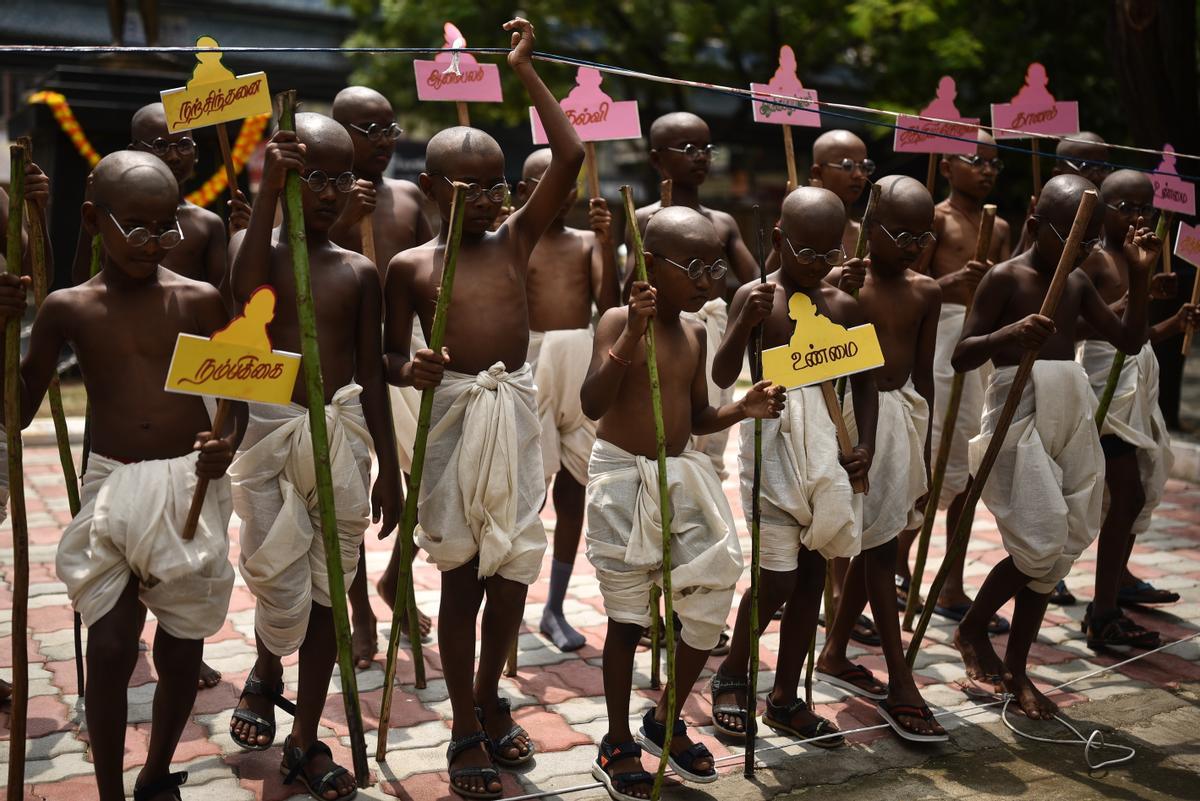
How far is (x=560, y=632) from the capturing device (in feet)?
19.1

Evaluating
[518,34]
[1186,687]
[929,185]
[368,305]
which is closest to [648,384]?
[368,305]

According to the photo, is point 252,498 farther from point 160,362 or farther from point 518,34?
point 518,34

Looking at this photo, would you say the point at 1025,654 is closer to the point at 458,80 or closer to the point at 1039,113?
the point at 1039,113

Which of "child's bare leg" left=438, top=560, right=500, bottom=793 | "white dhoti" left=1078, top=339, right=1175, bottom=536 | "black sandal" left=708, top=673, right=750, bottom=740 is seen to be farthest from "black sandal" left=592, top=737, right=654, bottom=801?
"white dhoti" left=1078, top=339, right=1175, bottom=536

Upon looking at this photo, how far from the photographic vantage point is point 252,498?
13.6ft

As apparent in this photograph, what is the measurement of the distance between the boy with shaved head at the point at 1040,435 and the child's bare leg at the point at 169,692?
10.5 ft

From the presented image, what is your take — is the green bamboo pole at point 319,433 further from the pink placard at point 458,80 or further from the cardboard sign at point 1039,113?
the cardboard sign at point 1039,113

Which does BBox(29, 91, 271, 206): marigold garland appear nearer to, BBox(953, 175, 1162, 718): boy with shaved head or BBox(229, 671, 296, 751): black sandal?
BBox(229, 671, 296, 751): black sandal

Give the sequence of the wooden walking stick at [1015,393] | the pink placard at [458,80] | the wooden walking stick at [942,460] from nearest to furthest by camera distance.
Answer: the wooden walking stick at [1015,393], the wooden walking stick at [942,460], the pink placard at [458,80]

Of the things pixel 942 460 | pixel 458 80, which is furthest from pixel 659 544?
pixel 458 80

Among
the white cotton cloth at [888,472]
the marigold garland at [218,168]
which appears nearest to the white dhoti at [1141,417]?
the white cotton cloth at [888,472]

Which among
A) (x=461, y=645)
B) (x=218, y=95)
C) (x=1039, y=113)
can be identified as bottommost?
(x=461, y=645)

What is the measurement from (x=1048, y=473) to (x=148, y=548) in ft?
11.4

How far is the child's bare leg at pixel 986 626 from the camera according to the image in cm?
528
